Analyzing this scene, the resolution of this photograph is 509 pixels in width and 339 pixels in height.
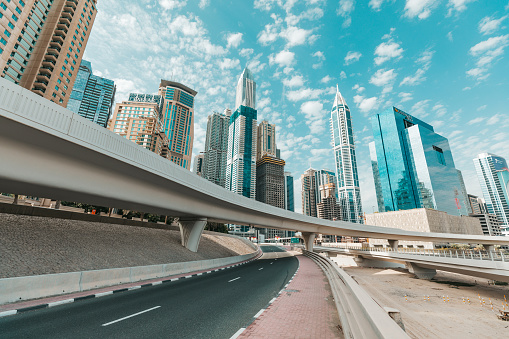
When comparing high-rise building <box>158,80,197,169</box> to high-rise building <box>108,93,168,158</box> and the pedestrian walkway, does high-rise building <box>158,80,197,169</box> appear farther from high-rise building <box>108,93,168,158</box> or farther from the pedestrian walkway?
the pedestrian walkway

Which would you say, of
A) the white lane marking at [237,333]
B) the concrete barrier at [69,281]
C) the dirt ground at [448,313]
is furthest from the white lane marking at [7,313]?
the dirt ground at [448,313]

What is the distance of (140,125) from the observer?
112 metres

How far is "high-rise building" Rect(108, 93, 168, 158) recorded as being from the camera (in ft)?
355

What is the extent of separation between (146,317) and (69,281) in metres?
5.90

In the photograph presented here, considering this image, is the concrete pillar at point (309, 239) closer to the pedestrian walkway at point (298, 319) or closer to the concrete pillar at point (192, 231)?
the concrete pillar at point (192, 231)

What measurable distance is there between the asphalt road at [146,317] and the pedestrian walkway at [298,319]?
1.93 ft

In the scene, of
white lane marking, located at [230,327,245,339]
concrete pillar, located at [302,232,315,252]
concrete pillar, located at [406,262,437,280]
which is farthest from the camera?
concrete pillar, located at [302,232,315,252]

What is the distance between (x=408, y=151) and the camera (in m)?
147

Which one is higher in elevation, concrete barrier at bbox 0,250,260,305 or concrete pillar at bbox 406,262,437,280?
concrete barrier at bbox 0,250,260,305

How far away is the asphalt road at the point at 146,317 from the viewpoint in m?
6.20

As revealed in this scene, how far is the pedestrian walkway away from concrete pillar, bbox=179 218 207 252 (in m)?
15.9

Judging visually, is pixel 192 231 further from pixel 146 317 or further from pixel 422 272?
pixel 422 272

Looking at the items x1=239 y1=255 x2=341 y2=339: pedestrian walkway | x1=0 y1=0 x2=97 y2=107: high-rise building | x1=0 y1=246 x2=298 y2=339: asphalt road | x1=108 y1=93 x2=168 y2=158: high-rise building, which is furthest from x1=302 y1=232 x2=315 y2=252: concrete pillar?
x1=108 y1=93 x2=168 y2=158: high-rise building

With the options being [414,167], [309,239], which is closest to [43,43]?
[309,239]
